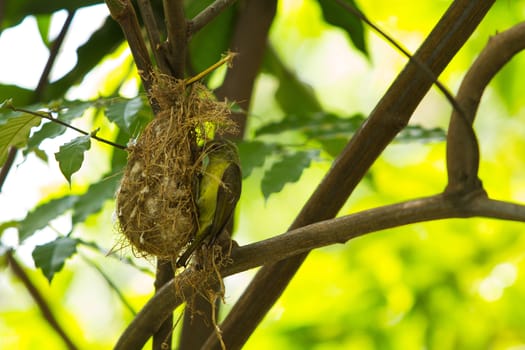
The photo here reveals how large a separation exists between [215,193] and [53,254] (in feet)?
1.55

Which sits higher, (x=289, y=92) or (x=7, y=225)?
(x=289, y=92)

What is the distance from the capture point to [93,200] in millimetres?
1798

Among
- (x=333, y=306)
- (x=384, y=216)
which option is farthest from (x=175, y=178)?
(x=333, y=306)

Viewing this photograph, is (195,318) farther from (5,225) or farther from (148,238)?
(148,238)

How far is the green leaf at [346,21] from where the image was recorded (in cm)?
214

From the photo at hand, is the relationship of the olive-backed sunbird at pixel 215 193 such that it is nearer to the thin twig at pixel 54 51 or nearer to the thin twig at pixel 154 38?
the thin twig at pixel 154 38

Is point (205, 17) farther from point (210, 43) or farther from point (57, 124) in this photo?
point (210, 43)

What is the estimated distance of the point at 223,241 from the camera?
126 cm

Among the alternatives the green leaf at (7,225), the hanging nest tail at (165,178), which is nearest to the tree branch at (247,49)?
the green leaf at (7,225)

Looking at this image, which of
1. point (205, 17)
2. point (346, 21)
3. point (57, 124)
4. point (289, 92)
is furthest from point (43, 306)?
point (289, 92)

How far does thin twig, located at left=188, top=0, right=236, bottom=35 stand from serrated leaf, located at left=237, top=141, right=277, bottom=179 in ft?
1.58

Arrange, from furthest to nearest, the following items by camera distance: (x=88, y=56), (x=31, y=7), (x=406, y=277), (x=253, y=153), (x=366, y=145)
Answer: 1. (x=406, y=277)
2. (x=88, y=56)
3. (x=31, y=7)
4. (x=253, y=153)
5. (x=366, y=145)

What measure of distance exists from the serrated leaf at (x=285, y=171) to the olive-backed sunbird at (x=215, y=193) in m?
0.31

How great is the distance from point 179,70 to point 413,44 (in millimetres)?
2416
